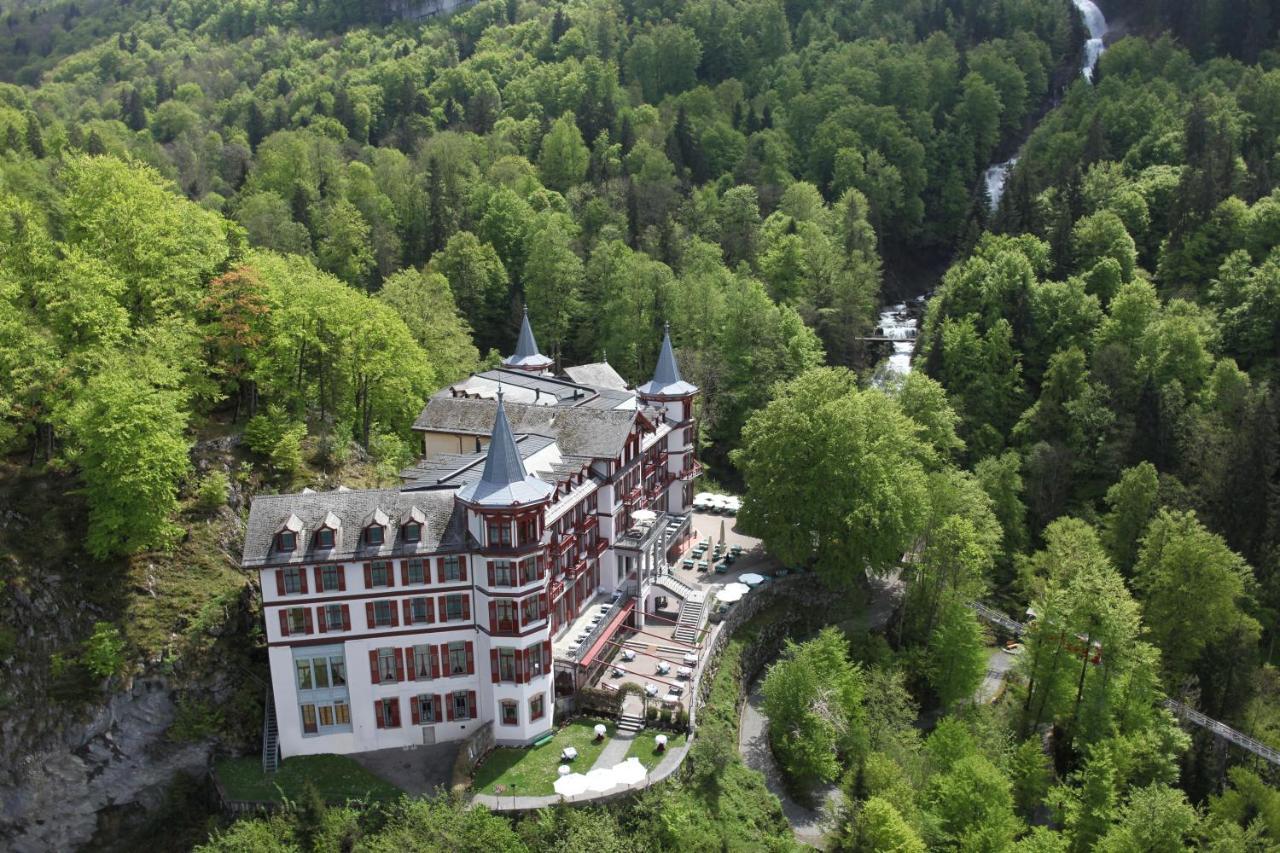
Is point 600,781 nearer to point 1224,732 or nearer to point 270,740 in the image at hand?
point 270,740

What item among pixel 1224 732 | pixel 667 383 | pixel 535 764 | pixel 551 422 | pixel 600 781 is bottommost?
pixel 1224 732

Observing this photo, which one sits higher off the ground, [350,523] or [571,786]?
[350,523]

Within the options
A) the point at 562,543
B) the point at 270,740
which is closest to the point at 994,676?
the point at 562,543

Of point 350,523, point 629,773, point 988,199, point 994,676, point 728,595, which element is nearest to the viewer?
point 629,773

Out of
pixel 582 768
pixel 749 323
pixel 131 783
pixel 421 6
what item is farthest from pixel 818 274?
pixel 421 6

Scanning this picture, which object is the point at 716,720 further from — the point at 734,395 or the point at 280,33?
the point at 280,33

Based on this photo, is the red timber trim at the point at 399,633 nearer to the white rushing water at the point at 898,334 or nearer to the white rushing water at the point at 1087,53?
the white rushing water at the point at 898,334
